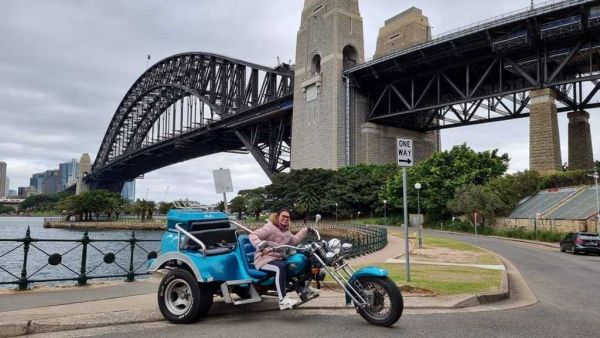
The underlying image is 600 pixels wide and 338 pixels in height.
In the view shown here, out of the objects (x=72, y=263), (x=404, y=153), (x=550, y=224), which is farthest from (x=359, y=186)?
(x=404, y=153)

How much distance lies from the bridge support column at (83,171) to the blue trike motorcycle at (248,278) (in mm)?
159561

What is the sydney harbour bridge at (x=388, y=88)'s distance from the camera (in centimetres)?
5331

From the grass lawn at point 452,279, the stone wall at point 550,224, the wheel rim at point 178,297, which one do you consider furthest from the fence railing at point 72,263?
the stone wall at point 550,224

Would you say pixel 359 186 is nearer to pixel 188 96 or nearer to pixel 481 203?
pixel 481 203

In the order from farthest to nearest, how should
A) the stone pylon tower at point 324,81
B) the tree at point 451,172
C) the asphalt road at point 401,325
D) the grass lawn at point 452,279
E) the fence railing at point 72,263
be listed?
the stone pylon tower at point 324,81
the tree at point 451,172
the grass lawn at point 452,279
the fence railing at point 72,263
the asphalt road at point 401,325

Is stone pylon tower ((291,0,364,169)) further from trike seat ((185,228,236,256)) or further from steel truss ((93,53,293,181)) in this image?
trike seat ((185,228,236,256))

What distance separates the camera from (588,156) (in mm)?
59625

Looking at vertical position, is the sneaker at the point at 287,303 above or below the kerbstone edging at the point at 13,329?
above

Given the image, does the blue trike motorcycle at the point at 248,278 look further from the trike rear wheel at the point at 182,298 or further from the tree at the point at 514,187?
the tree at the point at 514,187

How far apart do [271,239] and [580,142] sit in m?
63.0

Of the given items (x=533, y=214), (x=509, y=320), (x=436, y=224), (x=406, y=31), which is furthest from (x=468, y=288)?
(x=406, y=31)

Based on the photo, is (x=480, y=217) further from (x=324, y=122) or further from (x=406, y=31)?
(x=406, y=31)

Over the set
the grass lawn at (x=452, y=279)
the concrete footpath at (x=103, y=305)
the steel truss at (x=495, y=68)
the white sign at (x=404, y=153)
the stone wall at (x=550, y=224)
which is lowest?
the grass lawn at (x=452, y=279)

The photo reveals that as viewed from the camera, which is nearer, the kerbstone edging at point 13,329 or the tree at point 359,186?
the kerbstone edging at point 13,329
